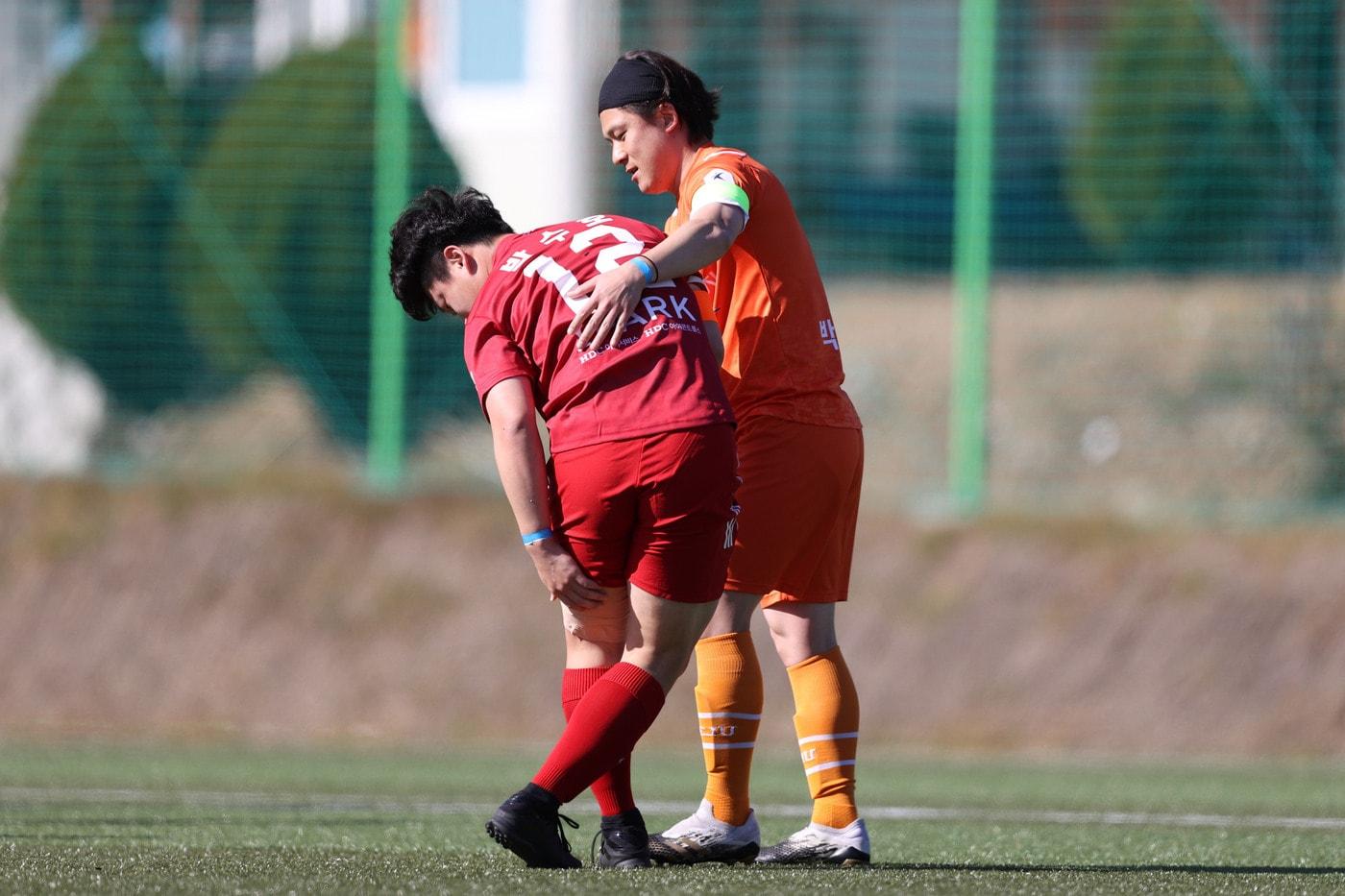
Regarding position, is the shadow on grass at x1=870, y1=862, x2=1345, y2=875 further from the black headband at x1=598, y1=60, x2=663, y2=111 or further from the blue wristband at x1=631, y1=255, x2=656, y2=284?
the black headband at x1=598, y1=60, x2=663, y2=111

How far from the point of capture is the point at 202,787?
7.16m

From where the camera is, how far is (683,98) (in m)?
4.65

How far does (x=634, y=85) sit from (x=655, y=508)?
1.07 m

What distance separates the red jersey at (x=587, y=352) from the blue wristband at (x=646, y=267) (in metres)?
0.07

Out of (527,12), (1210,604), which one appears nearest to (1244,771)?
(1210,604)

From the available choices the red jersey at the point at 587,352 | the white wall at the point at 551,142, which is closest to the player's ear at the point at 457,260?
the red jersey at the point at 587,352

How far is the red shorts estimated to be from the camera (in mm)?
4102

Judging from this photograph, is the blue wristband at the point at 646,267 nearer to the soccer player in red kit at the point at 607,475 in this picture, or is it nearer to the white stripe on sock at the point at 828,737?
the soccer player in red kit at the point at 607,475

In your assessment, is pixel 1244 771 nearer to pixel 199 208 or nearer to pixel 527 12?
pixel 199 208

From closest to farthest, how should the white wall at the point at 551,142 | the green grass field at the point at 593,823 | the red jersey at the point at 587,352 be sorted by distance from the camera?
the green grass field at the point at 593,823 < the red jersey at the point at 587,352 < the white wall at the point at 551,142

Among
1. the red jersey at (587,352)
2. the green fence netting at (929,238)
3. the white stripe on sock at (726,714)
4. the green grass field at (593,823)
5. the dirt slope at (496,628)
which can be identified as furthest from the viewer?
the green fence netting at (929,238)

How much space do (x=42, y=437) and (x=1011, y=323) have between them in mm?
6333

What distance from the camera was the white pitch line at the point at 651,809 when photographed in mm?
6156

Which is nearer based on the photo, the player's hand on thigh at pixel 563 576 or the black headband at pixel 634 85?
the player's hand on thigh at pixel 563 576
